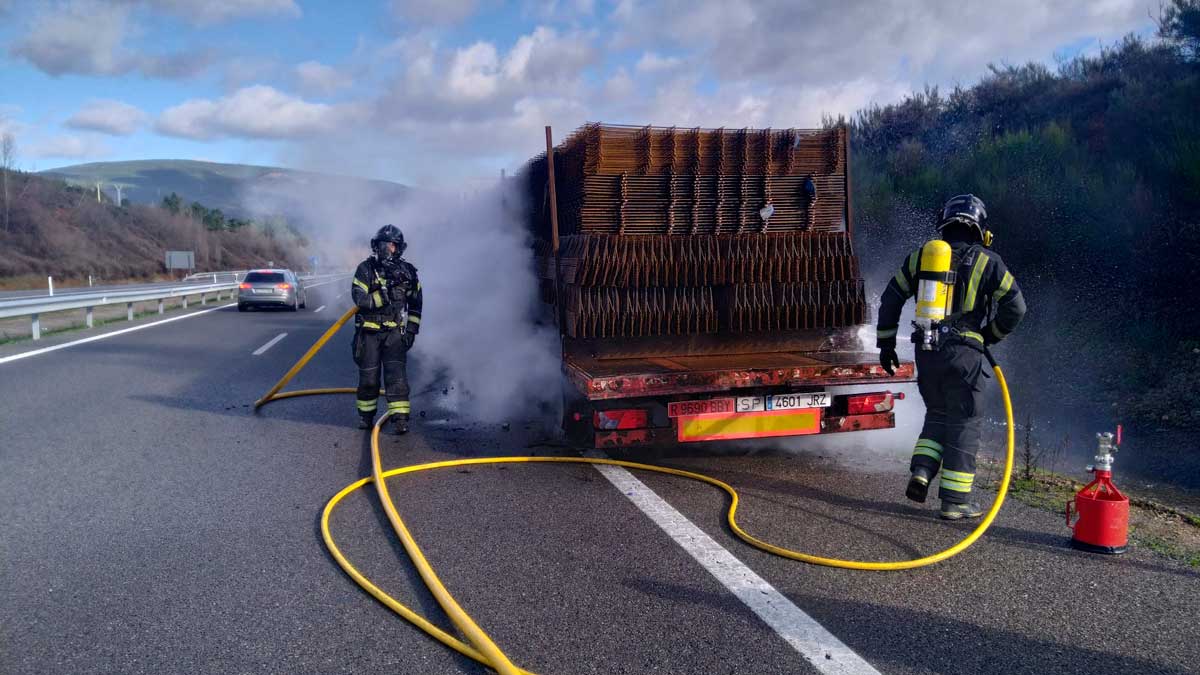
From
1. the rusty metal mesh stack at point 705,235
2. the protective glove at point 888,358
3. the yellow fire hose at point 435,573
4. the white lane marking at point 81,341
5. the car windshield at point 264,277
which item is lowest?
the yellow fire hose at point 435,573

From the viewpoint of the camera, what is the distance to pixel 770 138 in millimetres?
6652

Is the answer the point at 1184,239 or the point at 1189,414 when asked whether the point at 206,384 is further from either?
the point at 1184,239

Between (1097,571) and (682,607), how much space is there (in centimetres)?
214

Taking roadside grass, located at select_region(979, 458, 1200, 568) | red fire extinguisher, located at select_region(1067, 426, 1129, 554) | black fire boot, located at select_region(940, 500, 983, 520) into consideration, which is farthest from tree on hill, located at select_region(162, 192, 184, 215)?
red fire extinguisher, located at select_region(1067, 426, 1129, 554)

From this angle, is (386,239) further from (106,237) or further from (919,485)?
(106,237)

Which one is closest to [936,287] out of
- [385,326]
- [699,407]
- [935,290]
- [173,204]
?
[935,290]

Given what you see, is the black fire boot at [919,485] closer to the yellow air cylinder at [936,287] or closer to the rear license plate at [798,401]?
the yellow air cylinder at [936,287]

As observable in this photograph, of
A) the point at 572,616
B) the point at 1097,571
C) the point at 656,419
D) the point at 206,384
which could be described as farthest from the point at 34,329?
the point at 1097,571

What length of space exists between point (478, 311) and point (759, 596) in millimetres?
5722

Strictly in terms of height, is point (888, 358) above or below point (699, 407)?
above

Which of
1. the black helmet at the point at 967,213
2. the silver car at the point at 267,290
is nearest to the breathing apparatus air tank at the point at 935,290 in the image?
the black helmet at the point at 967,213

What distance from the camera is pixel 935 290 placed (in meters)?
4.98

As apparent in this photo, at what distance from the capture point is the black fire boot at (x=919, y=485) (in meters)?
4.94

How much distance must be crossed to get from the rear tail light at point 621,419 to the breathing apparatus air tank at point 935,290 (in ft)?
6.21
